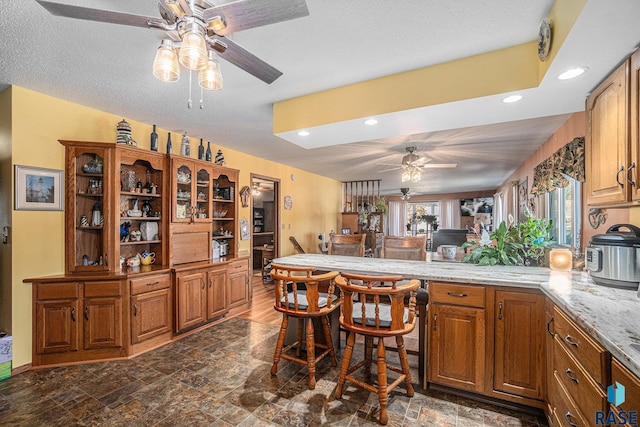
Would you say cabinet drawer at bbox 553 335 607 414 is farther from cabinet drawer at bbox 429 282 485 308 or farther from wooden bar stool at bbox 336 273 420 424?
wooden bar stool at bbox 336 273 420 424

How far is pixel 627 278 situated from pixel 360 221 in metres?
5.98

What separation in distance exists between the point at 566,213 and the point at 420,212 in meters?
8.70

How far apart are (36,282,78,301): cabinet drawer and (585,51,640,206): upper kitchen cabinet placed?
4075 mm

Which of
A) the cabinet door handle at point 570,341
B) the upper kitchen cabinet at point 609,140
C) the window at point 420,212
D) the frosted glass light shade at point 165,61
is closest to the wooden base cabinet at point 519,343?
the cabinet door handle at point 570,341

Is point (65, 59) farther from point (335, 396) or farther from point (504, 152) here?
point (504, 152)

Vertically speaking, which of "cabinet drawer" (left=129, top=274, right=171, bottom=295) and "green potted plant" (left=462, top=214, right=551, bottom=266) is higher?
"green potted plant" (left=462, top=214, right=551, bottom=266)

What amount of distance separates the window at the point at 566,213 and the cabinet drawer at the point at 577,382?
1542 mm

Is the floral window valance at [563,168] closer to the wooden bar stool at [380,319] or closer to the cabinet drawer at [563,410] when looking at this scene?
the cabinet drawer at [563,410]

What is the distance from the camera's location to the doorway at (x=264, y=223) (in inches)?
223

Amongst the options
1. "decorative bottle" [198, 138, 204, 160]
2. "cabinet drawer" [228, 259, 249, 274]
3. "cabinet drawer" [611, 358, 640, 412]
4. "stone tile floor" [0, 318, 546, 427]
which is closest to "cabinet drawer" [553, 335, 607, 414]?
"cabinet drawer" [611, 358, 640, 412]

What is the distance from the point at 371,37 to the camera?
5.75 feet

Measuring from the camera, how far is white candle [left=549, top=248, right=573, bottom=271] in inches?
83.7

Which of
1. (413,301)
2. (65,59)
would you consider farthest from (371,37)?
(65,59)

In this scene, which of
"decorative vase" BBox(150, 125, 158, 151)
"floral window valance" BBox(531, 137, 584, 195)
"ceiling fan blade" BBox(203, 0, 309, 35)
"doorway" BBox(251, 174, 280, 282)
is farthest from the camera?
"doorway" BBox(251, 174, 280, 282)
